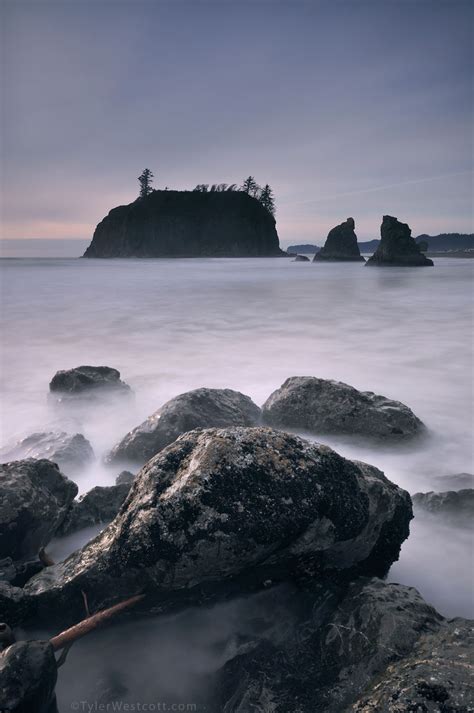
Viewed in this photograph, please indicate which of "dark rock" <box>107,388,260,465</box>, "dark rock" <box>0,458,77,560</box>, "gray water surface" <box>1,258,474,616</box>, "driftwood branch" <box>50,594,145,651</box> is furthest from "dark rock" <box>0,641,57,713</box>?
"dark rock" <box>107,388,260,465</box>

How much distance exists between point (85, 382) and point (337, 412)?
4.44 m

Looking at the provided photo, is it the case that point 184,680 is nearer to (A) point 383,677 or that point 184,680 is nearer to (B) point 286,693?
(B) point 286,693

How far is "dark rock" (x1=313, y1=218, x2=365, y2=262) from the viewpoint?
9012 centimetres

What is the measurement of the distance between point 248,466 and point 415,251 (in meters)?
72.7

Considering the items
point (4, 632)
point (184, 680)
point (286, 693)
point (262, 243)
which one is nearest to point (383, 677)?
point (286, 693)

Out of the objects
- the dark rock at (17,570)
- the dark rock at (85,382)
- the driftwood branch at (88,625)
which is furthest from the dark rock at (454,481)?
the dark rock at (85,382)

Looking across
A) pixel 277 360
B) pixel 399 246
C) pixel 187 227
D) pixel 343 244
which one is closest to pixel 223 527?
pixel 277 360

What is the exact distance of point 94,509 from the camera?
379 cm

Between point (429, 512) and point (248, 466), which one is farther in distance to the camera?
point (429, 512)

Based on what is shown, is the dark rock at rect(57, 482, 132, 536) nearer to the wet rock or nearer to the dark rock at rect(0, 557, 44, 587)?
the dark rock at rect(0, 557, 44, 587)

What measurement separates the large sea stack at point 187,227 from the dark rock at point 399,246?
43.4 m

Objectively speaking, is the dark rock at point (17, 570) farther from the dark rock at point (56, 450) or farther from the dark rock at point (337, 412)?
the dark rock at point (337, 412)

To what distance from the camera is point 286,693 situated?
2248 mm

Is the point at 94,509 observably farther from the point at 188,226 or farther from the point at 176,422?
the point at 188,226
